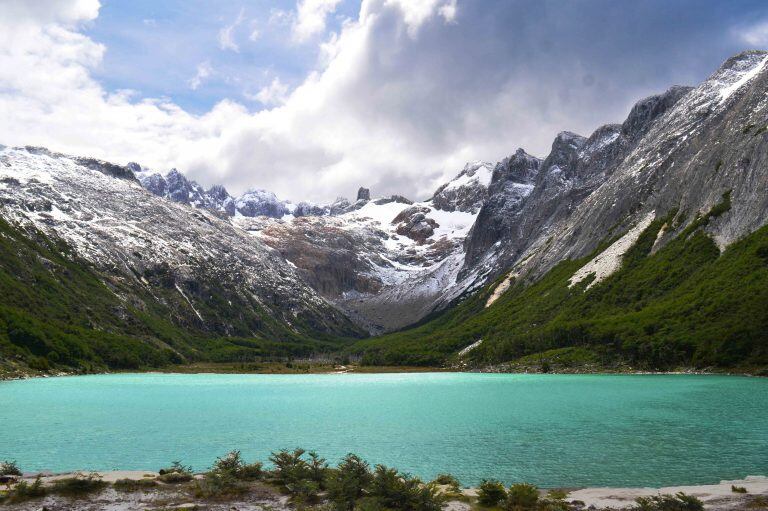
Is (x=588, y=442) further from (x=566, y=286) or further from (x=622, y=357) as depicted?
(x=566, y=286)

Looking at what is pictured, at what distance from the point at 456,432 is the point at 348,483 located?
23.5 metres

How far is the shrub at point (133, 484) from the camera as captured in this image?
3074cm

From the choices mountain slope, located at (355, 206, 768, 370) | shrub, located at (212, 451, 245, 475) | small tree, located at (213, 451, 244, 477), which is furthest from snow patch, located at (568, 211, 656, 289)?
shrub, located at (212, 451, 245, 475)

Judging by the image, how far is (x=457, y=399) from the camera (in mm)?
80938

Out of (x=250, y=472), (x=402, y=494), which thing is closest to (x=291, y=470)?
(x=250, y=472)

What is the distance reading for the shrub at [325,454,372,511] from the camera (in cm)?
2789

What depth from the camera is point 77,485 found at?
3000 cm

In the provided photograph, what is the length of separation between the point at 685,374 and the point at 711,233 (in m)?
59.0

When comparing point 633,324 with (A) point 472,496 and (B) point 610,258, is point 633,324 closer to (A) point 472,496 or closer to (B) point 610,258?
(B) point 610,258

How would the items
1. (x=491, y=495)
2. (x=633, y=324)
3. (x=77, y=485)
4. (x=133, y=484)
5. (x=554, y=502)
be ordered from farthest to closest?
(x=633, y=324)
(x=133, y=484)
(x=77, y=485)
(x=491, y=495)
(x=554, y=502)

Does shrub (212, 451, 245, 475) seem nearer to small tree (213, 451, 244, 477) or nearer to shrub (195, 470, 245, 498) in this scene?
small tree (213, 451, 244, 477)

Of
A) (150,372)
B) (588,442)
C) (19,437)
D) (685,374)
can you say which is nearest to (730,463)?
(588,442)

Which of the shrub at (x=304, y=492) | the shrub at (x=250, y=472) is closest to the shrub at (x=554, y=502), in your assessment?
the shrub at (x=304, y=492)

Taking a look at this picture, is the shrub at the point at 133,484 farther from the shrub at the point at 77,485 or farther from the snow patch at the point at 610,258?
the snow patch at the point at 610,258
